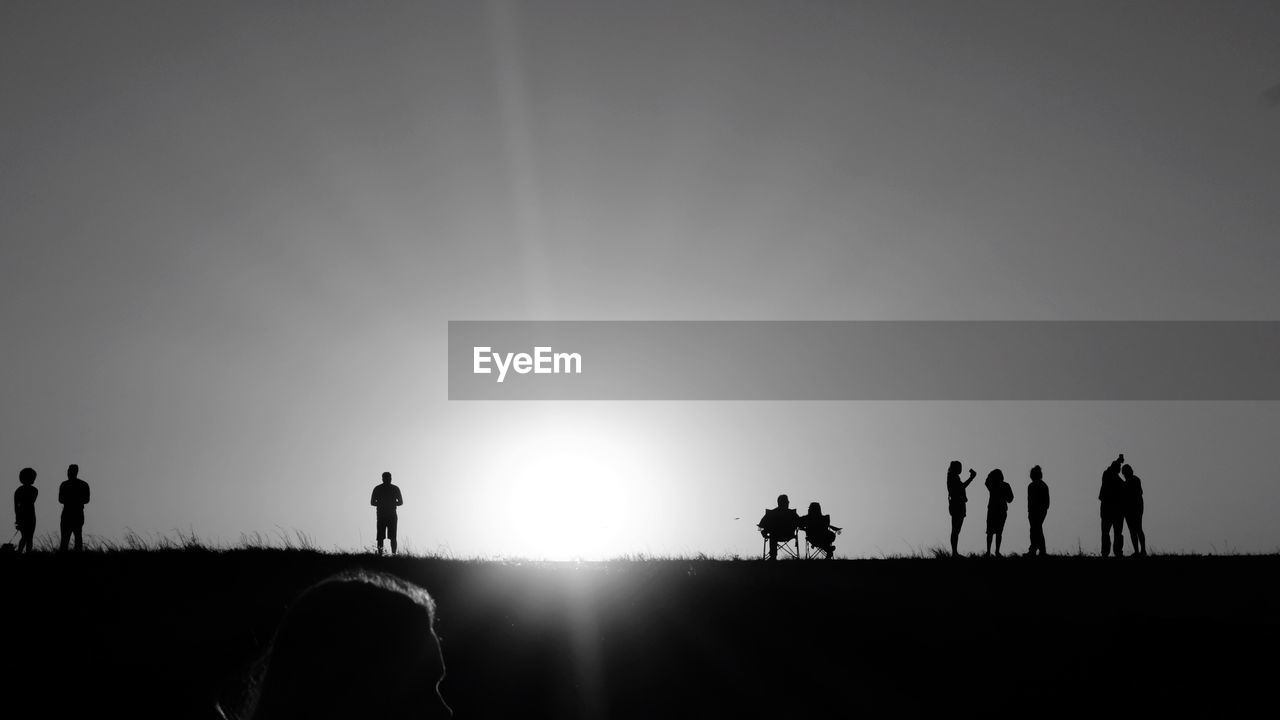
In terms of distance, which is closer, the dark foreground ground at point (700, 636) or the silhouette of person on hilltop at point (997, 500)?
the dark foreground ground at point (700, 636)

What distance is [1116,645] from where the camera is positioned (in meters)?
14.8

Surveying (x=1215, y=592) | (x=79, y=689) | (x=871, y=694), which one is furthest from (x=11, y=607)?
(x=1215, y=592)

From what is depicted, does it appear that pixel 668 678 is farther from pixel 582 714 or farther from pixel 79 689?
pixel 79 689

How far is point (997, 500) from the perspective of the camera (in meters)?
21.5

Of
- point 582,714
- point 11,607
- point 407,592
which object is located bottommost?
point 582,714

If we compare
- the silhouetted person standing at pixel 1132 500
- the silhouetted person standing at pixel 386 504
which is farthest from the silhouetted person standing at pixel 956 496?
the silhouetted person standing at pixel 386 504

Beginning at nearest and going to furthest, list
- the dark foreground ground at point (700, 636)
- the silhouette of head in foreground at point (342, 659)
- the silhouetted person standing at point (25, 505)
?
the silhouette of head in foreground at point (342, 659), the dark foreground ground at point (700, 636), the silhouetted person standing at point (25, 505)

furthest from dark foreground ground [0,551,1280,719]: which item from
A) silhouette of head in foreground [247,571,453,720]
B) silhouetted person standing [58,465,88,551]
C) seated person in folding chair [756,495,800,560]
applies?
silhouette of head in foreground [247,571,453,720]

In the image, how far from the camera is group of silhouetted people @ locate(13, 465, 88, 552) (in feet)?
65.0

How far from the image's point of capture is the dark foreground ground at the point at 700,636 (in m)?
13.2

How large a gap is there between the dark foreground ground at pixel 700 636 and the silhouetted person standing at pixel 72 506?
2190 millimetres

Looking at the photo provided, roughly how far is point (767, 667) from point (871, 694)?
1.44 meters

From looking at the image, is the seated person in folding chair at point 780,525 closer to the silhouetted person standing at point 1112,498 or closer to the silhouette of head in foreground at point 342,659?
the silhouetted person standing at point 1112,498

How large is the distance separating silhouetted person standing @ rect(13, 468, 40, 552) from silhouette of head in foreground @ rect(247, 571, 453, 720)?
20.1 metres
